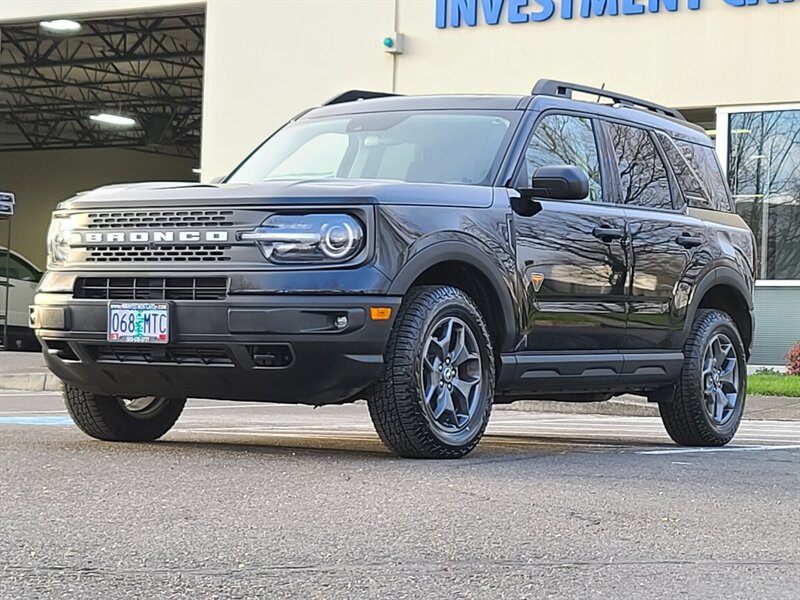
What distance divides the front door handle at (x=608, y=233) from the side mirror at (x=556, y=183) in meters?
0.41

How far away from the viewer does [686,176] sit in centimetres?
863

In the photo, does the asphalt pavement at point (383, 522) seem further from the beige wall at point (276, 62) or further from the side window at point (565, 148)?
the beige wall at point (276, 62)

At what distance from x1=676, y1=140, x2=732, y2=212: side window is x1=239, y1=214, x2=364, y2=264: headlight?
3.18m

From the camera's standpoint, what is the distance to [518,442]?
8.55 m

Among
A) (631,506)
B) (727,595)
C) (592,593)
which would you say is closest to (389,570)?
(592,593)

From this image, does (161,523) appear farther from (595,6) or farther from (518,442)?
(595,6)

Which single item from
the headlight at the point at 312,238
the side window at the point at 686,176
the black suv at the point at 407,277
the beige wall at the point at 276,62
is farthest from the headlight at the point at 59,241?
the beige wall at the point at 276,62

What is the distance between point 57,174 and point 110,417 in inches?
1595

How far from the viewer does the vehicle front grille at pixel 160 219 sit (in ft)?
20.8

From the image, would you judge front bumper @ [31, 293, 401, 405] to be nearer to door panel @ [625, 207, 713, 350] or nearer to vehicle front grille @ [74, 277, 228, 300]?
vehicle front grille @ [74, 277, 228, 300]

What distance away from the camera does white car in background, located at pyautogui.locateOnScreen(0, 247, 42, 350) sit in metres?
23.6

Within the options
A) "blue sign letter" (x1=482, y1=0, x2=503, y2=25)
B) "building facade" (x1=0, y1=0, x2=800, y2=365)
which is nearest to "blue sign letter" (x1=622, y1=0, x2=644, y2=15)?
"building facade" (x1=0, y1=0, x2=800, y2=365)

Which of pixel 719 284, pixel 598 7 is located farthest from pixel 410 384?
pixel 598 7

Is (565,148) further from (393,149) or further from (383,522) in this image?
(383,522)
